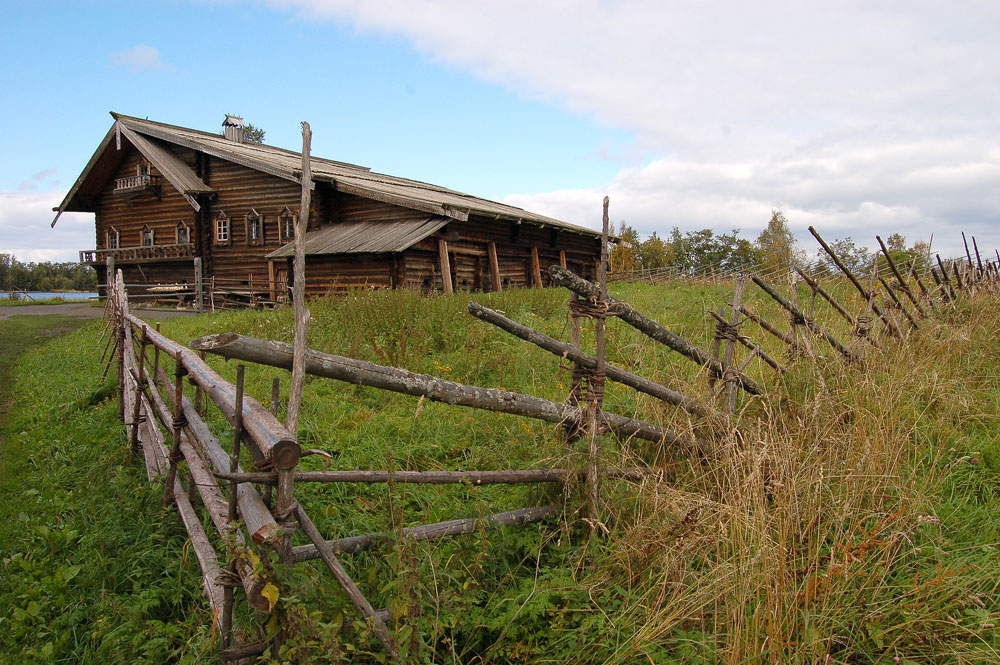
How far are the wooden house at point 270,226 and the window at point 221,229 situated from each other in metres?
0.04

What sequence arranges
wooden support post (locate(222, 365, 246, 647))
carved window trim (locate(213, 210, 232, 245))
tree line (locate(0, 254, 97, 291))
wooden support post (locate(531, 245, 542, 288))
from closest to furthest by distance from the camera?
wooden support post (locate(222, 365, 246, 647)) < carved window trim (locate(213, 210, 232, 245)) < wooden support post (locate(531, 245, 542, 288)) < tree line (locate(0, 254, 97, 291))

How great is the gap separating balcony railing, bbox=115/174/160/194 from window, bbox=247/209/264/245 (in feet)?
14.4

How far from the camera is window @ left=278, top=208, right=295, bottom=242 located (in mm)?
19281

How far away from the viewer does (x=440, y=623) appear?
8.10 ft

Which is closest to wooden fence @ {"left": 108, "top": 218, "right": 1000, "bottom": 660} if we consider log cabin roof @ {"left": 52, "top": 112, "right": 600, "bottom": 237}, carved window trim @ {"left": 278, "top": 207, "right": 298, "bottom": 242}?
log cabin roof @ {"left": 52, "top": 112, "right": 600, "bottom": 237}

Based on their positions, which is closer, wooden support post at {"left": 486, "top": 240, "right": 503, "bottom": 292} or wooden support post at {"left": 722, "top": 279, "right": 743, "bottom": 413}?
wooden support post at {"left": 722, "top": 279, "right": 743, "bottom": 413}

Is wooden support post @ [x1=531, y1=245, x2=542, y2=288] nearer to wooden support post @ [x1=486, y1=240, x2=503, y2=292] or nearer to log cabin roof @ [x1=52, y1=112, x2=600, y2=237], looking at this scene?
log cabin roof @ [x1=52, y1=112, x2=600, y2=237]

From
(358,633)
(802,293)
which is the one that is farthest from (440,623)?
(802,293)

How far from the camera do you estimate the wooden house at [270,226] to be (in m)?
16.3

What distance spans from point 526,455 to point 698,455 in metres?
1.20

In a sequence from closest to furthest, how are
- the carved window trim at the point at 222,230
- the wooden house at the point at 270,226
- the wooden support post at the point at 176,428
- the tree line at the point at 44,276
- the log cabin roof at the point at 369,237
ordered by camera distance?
the wooden support post at the point at 176,428, the log cabin roof at the point at 369,237, the wooden house at the point at 270,226, the carved window trim at the point at 222,230, the tree line at the point at 44,276

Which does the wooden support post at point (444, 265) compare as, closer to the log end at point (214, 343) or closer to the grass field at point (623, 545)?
the grass field at point (623, 545)

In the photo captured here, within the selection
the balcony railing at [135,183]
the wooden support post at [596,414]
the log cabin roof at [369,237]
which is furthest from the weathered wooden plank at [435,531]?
the balcony railing at [135,183]

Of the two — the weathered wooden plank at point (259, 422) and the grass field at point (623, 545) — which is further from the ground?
the weathered wooden plank at point (259, 422)
